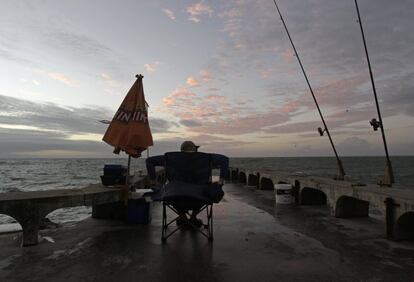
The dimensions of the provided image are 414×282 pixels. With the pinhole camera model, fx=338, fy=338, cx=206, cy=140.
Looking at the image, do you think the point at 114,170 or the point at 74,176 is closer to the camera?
the point at 114,170

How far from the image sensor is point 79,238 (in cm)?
703

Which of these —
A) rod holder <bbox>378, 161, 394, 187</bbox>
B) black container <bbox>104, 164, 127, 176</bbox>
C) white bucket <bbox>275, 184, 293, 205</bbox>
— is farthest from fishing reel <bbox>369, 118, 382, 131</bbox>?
black container <bbox>104, 164, 127, 176</bbox>

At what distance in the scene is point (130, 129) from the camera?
7840mm

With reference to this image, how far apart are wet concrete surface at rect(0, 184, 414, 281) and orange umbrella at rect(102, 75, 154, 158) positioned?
Answer: 191cm

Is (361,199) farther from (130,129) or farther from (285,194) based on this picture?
(130,129)

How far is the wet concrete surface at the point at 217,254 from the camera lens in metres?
4.87

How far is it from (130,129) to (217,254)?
3545 millimetres

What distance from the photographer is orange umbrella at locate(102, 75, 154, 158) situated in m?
7.81

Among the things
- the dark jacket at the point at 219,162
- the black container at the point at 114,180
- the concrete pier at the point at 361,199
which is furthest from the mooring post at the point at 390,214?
the black container at the point at 114,180

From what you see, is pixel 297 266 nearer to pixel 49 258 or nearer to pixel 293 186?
pixel 49 258

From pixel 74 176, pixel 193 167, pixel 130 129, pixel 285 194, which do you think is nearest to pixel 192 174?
pixel 193 167

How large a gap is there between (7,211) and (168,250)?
311 cm

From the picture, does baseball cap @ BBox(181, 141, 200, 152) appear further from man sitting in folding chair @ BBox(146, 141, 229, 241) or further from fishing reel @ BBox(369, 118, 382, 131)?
fishing reel @ BBox(369, 118, 382, 131)

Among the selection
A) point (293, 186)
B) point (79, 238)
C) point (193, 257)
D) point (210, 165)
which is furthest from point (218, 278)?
point (293, 186)
